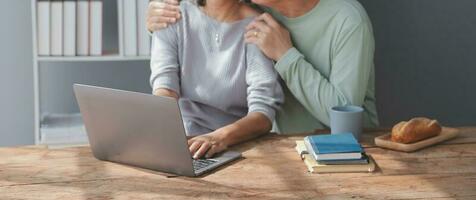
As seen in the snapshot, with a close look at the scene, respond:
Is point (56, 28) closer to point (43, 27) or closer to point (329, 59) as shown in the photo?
point (43, 27)

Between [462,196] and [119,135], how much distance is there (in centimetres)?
83

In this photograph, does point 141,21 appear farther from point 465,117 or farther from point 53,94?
point 465,117

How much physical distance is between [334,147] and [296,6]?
0.74 m

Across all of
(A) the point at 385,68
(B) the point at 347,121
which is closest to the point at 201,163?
(B) the point at 347,121

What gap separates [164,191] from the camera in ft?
5.17

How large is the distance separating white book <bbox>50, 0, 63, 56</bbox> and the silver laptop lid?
108cm

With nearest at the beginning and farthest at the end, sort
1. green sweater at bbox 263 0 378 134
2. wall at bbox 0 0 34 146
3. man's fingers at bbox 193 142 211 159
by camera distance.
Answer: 1. man's fingers at bbox 193 142 211 159
2. green sweater at bbox 263 0 378 134
3. wall at bbox 0 0 34 146

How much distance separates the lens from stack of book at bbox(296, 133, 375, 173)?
5.65 feet

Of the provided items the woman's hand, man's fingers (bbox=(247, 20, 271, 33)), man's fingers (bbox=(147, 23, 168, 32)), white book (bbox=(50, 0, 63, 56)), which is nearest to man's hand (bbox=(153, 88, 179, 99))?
man's fingers (bbox=(147, 23, 168, 32))

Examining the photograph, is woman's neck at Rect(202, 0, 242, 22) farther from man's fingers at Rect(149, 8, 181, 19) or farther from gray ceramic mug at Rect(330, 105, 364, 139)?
gray ceramic mug at Rect(330, 105, 364, 139)

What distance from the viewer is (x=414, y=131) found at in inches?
75.3

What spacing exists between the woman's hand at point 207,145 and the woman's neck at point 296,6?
0.63 meters

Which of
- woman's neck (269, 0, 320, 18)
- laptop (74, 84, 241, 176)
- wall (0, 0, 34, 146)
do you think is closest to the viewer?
laptop (74, 84, 241, 176)

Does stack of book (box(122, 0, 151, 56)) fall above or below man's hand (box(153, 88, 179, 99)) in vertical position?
above
